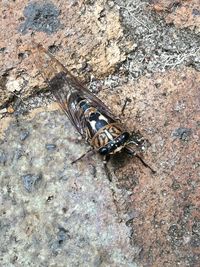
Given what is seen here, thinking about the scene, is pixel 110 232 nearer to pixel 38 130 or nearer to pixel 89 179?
pixel 89 179

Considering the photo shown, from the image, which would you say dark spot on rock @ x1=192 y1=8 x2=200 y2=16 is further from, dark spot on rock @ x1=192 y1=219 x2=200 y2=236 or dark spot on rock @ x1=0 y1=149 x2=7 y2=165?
dark spot on rock @ x1=0 y1=149 x2=7 y2=165

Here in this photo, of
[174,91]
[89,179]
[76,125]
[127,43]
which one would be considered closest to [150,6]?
[127,43]

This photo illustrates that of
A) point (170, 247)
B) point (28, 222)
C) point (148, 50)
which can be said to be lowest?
point (170, 247)

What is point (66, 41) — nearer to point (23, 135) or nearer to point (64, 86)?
point (64, 86)

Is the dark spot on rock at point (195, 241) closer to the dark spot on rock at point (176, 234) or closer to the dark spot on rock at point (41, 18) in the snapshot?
the dark spot on rock at point (176, 234)

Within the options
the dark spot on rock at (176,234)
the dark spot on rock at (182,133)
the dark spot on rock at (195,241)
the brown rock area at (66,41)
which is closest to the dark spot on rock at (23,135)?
the brown rock area at (66,41)

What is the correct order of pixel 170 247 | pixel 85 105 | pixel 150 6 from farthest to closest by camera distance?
pixel 85 105 → pixel 150 6 → pixel 170 247
